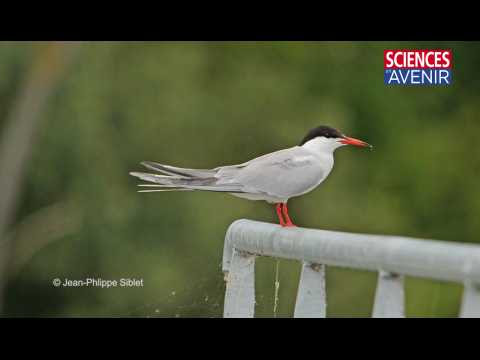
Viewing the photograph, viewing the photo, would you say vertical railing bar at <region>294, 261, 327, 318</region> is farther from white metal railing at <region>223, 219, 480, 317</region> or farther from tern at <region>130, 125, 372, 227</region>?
tern at <region>130, 125, 372, 227</region>

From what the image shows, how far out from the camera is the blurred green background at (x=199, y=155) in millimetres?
9797

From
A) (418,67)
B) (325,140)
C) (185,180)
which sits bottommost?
(185,180)

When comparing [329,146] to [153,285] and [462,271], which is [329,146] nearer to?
[462,271]

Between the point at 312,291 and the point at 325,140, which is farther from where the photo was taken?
the point at 325,140

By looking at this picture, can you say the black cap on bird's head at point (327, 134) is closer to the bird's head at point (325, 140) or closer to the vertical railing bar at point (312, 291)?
the bird's head at point (325, 140)

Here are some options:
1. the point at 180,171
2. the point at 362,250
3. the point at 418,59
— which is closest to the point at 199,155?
the point at 418,59

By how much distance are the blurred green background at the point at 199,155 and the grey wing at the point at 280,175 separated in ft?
11.0

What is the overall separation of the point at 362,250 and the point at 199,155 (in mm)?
7951

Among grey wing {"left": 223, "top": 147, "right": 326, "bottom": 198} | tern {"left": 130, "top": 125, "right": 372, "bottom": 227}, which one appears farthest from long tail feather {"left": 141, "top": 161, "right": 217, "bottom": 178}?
grey wing {"left": 223, "top": 147, "right": 326, "bottom": 198}

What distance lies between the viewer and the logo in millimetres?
5129

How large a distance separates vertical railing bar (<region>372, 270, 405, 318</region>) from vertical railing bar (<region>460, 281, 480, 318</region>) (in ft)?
0.65

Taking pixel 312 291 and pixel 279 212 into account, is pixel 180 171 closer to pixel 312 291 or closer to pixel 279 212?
pixel 279 212

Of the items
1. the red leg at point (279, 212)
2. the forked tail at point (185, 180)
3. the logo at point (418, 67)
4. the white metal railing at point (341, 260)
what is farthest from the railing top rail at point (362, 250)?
the logo at point (418, 67)

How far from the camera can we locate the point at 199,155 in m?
10.9
